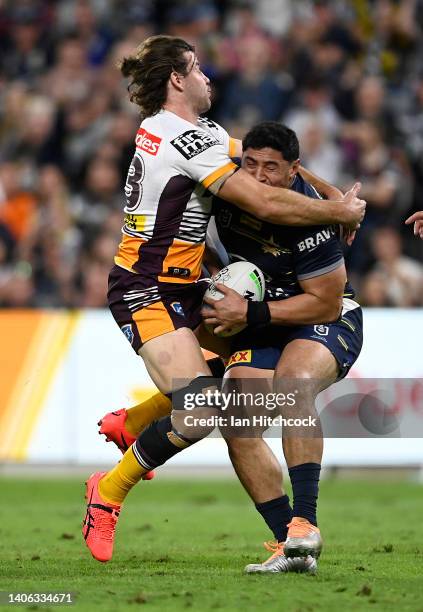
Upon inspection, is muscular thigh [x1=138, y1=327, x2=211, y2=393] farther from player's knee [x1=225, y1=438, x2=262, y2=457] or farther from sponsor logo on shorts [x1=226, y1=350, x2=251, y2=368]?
player's knee [x1=225, y1=438, x2=262, y2=457]

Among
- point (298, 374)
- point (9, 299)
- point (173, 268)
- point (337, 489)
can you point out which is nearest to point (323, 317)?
point (298, 374)

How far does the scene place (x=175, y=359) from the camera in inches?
263

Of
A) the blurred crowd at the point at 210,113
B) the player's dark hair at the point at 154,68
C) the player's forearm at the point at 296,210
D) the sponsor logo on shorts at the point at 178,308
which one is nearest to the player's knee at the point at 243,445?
the sponsor logo on shorts at the point at 178,308

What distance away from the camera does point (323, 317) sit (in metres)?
6.86

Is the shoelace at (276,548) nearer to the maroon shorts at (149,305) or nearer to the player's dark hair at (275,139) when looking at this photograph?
the maroon shorts at (149,305)

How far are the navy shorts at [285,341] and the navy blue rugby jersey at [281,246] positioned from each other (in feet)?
0.70

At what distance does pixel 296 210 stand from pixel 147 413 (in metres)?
1.65

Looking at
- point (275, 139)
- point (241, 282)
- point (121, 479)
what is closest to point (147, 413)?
point (121, 479)

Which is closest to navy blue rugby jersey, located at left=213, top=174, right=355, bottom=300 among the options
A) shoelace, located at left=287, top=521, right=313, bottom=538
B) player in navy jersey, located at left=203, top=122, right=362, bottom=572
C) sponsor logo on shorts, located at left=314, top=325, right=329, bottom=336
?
player in navy jersey, located at left=203, top=122, right=362, bottom=572

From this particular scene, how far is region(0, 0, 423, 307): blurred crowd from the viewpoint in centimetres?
1389

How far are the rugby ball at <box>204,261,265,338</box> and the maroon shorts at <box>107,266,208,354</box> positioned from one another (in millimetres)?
154

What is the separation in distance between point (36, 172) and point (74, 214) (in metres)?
0.92

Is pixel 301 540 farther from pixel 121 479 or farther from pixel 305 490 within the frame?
pixel 121 479

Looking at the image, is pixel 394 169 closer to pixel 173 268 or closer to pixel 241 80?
pixel 241 80
